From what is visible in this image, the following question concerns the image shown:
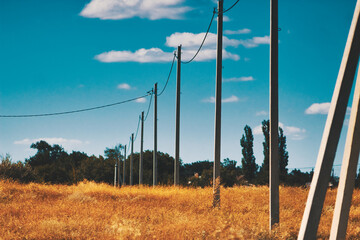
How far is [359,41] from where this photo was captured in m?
4.18

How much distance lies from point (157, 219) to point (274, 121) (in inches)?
144

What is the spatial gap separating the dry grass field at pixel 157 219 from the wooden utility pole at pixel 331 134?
9.94 feet

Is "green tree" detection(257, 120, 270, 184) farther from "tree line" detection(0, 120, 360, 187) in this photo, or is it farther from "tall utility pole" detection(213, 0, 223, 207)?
"tall utility pole" detection(213, 0, 223, 207)

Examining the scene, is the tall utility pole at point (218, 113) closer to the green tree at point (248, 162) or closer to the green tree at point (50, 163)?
the green tree at point (50, 163)

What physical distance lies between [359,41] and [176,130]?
17256 millimetres

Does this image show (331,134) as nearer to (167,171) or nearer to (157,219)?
(157,219)

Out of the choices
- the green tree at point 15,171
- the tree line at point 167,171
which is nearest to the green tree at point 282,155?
the tree line at point 167,171

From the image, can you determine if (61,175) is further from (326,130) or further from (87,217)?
(326,130)

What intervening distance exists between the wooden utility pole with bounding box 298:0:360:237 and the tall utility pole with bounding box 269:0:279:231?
4.82 meters

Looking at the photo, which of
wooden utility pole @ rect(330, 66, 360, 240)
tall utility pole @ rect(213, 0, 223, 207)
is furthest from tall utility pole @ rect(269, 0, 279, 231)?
wooden utility pole @ rect(330, 66, 360, 240)

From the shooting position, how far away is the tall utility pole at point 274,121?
354 inches

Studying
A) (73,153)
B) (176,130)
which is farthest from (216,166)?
(73,153)

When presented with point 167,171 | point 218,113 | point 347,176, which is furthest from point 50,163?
point 347,176

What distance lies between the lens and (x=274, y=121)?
30.0 ft
